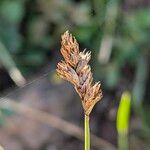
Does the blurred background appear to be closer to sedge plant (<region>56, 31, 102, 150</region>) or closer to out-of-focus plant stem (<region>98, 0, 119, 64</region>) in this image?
out-of-focus plant stem (<region>98, 0, 119, 64</region>)

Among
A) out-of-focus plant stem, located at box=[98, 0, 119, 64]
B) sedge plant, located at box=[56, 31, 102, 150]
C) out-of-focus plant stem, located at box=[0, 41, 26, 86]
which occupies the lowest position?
sedge plant, located at box=[56, 31, 102, 150]

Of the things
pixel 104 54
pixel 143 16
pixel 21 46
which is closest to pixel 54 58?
pixel 21 46

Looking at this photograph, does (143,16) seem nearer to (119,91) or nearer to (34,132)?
(119,91)

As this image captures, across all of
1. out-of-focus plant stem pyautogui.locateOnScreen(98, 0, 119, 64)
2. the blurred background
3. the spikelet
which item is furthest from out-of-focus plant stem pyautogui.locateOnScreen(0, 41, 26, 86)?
the spikelet

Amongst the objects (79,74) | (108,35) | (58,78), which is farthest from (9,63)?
(79,74)

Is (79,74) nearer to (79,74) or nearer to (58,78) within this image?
(79,74)

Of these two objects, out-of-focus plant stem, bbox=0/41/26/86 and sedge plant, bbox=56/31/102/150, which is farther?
out-of-focus plant stem, bbox=0/41/26/86

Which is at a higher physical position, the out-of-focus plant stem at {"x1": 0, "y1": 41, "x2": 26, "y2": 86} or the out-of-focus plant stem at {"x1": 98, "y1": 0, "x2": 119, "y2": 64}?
the out-of-focus plant stem at {"x1": 98, "y1": 0, "x2": 119, "y2": 64}

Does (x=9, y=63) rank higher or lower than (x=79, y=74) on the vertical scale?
higher
